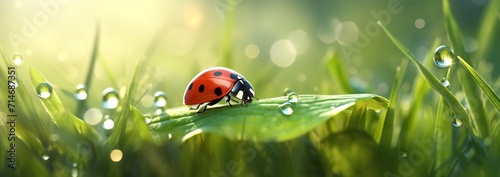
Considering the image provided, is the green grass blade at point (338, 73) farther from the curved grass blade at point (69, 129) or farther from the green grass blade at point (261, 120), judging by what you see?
the curved grass blade at point (69, 129)

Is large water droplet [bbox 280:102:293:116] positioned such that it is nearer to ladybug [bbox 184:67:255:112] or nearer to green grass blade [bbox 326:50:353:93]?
ladybug [bbox 184:67:255:112]

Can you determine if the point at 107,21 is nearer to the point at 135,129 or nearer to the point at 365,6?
the point at 365,6

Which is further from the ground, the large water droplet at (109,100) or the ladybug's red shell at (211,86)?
the ladybug's red shell at (211,86)

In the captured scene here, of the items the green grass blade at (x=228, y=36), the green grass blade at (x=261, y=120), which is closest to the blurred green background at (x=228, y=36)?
the green grass blade at (x=228, y=36)

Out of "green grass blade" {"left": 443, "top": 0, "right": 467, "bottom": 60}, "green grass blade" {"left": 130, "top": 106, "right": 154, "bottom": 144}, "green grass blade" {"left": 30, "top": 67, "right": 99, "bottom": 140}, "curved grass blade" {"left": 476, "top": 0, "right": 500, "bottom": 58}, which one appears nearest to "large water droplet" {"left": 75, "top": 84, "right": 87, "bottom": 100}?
"green grass blade" {"left": 30, "top": 67, "right": 99, "bottom": 140}

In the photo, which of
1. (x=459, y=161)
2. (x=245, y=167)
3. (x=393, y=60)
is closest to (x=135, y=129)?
(x=245, y=167)

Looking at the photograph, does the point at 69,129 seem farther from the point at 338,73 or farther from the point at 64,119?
the point at 338,73
